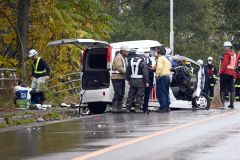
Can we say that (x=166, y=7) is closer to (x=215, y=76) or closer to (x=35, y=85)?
(x=215, y=76)

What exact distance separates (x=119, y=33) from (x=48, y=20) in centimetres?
2006

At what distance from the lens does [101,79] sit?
20.3 metres

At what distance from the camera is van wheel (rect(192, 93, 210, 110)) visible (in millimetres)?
20781

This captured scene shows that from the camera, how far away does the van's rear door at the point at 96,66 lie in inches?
792

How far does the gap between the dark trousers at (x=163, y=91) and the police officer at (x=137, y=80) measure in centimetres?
41

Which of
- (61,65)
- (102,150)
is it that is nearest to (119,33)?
(61,65)

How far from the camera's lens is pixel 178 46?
163ft

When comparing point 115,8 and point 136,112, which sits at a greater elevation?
point 115,8

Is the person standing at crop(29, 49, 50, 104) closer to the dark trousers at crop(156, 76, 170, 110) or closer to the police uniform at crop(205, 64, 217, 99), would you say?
the dark trousers at crop(156, 76, 170, 110)

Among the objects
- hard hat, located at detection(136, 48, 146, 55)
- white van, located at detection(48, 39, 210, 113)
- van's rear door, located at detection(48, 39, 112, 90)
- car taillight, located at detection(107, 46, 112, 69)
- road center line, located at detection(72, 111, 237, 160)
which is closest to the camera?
road center line, located at detection(72, 111, 237, 160)

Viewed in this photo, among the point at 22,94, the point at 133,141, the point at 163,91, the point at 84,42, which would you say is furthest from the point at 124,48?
the point at 133,141

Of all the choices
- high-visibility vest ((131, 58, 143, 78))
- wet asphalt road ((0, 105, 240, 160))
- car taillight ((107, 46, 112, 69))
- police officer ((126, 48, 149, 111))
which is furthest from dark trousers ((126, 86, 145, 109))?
wet asphalt road ((0, 105, 240, 160))

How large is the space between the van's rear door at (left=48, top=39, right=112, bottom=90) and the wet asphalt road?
2.78 m

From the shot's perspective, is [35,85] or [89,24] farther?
[89,24]
